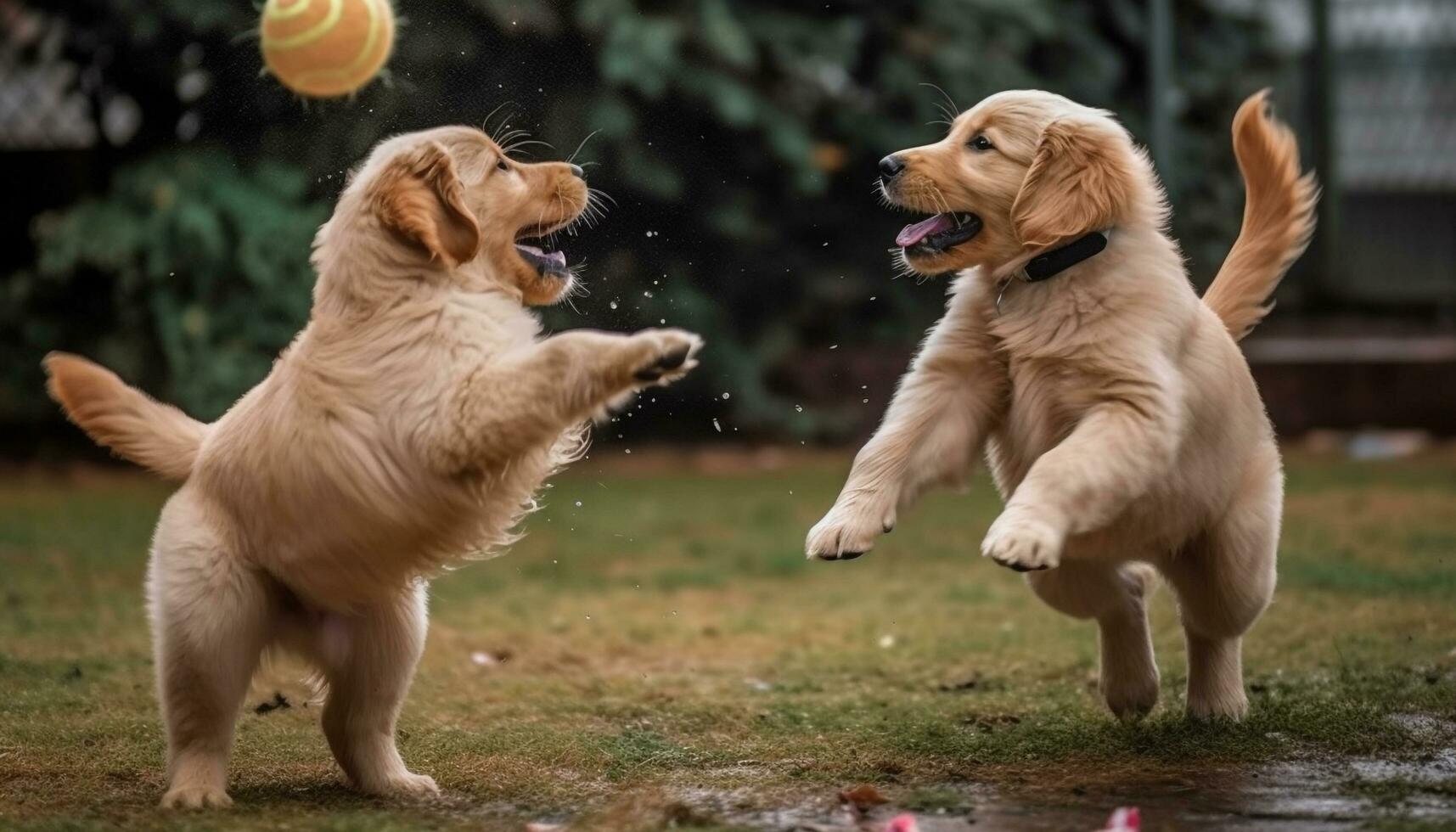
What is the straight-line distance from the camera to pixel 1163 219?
401cm

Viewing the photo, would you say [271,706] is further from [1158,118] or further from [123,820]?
[1158,118]

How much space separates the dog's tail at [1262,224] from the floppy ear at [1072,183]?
622 millimetres

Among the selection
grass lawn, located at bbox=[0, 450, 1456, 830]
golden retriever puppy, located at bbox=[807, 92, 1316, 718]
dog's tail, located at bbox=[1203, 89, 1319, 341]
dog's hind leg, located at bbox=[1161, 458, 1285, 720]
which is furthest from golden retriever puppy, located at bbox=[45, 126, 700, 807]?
dog's tail, located at bbox=[1203, 89, 1319, 341]

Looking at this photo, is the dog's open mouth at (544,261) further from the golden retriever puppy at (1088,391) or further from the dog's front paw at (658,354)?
the golden retriever puppy at (1088,391)

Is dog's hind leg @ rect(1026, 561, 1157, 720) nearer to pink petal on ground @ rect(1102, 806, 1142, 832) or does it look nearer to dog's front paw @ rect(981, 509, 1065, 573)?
dog's front paw @ rect(981, 509, 1065, 573)

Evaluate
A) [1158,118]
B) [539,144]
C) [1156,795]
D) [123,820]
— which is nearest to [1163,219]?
[1156,795]

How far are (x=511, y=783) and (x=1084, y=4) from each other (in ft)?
26.0

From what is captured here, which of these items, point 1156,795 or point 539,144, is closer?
point 1156,795

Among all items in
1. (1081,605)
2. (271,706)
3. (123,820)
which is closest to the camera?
(123,820)

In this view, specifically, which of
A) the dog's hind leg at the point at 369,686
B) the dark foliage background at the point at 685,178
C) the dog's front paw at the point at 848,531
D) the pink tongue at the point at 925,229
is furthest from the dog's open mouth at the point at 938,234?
the dark foliage background at the point at 685,178

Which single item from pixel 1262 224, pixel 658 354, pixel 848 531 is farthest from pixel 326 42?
pixel 1262 224

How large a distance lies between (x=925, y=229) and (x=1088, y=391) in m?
0.57

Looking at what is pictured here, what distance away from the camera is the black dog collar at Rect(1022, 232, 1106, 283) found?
12.7 feet

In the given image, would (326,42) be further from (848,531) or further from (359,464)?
(848,531)
